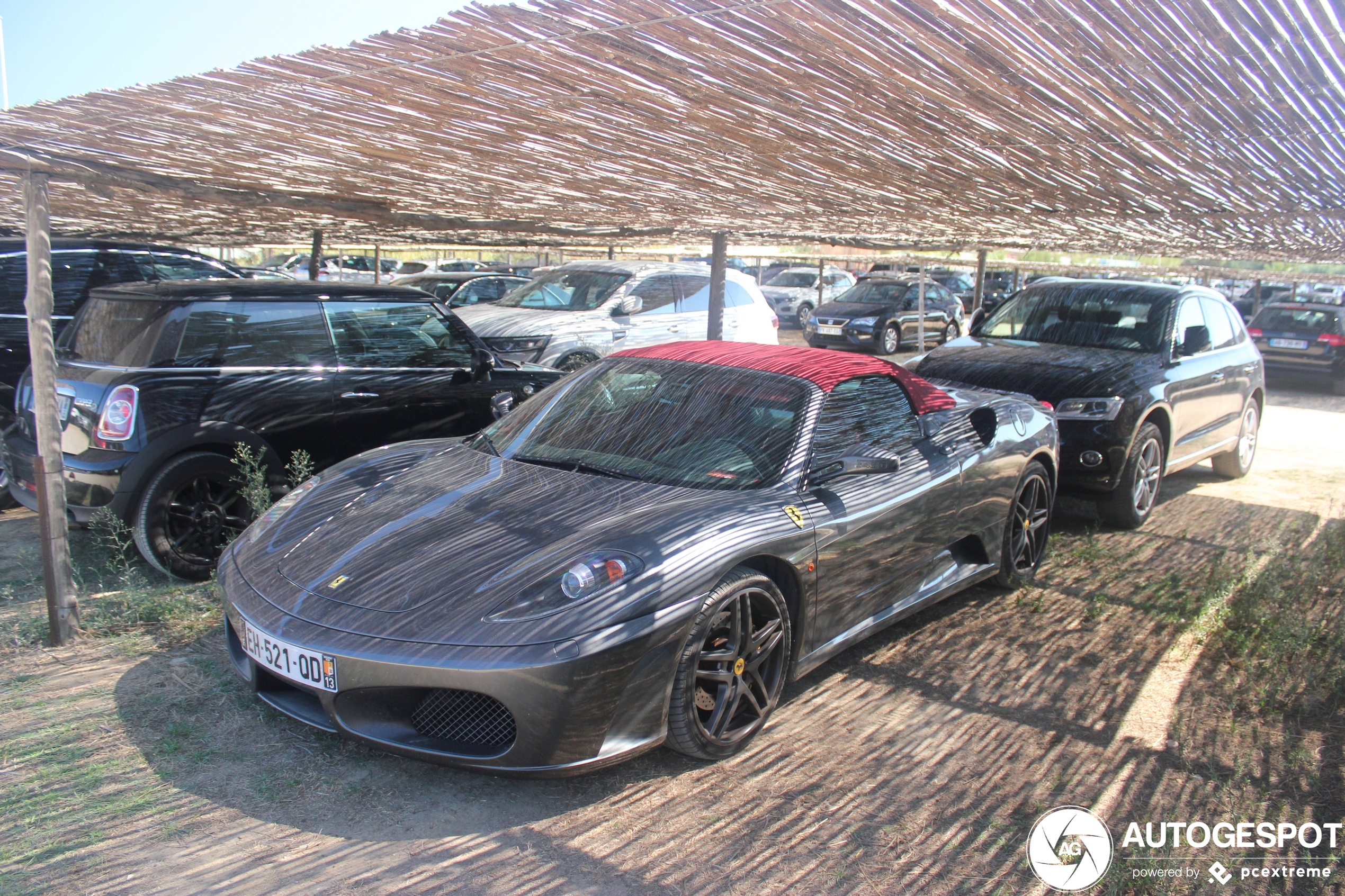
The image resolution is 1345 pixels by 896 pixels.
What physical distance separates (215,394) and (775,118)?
3282 millimetres

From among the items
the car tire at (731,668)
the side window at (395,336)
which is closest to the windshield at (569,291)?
the side window at (395,336)

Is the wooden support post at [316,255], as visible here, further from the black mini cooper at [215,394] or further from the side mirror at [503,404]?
the side mirror at [503,404]

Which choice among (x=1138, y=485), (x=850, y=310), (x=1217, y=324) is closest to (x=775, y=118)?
(x=1138, y=485)

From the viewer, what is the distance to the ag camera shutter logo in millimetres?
2709

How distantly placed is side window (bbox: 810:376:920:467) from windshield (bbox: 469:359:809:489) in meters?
0.14

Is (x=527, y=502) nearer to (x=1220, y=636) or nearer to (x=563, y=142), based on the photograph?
(x=563, y=142)

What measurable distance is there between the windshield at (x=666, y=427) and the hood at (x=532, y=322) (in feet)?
18.5

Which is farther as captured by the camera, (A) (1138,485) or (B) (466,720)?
(A) (1138,485)

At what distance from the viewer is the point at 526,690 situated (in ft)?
8.84

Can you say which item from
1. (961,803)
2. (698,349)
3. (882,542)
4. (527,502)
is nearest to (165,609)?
(527,502)

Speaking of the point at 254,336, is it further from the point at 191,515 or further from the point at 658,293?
the point at 658,293

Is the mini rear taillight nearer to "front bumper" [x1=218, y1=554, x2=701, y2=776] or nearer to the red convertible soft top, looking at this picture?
"front bumper" [x1=218, y1=554, x2=701, y2=776]

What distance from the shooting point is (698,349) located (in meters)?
4.33

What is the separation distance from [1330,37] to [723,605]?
2539 millimetres
